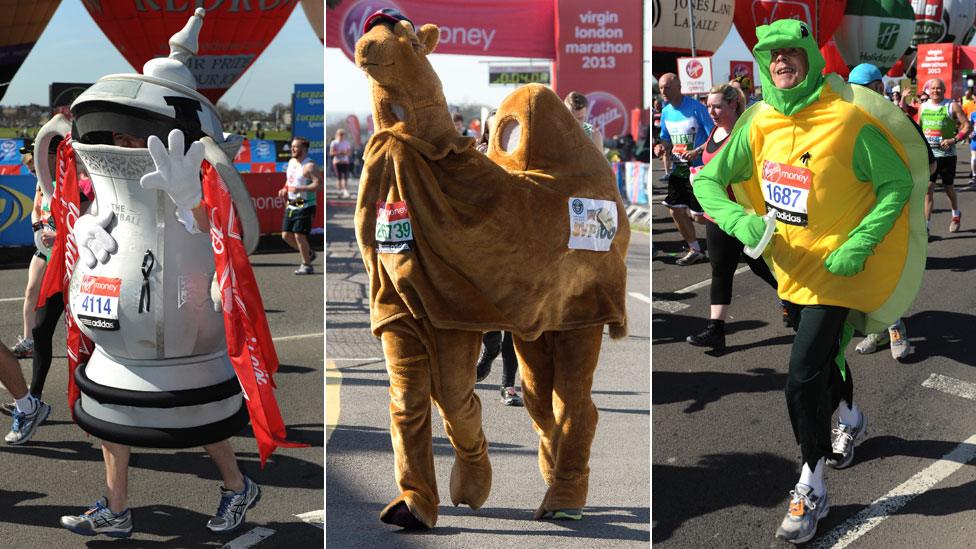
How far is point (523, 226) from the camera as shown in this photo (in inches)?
151

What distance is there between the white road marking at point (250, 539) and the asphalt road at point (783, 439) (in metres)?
1.74

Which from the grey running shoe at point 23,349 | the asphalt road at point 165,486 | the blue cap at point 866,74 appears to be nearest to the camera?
the asphalt road at point 165,486

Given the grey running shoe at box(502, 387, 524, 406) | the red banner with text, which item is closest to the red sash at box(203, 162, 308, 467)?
the grey running shoe at box(502, 387, 524, 406)

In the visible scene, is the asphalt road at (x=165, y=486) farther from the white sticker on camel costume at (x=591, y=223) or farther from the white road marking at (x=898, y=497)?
the white road marking at (x=898, y=497)

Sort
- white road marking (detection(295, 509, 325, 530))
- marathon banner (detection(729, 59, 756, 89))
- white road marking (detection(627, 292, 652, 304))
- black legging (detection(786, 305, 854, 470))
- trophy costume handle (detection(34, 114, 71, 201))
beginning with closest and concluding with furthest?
black legging (detection(786, 305, 854, 470)) → white road marking (detection(295, 509, 325, 530)) → trophy costume handle (detection(34, 114, 71, 201)) → white road marking (detection(627, 292, 652, 304)) → marathon banner (detection(729, 59, 756, 89))

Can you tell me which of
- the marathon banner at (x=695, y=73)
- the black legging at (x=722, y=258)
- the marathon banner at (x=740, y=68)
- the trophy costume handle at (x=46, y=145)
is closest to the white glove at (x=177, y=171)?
the trophy costume handle at (x=46, y=145)

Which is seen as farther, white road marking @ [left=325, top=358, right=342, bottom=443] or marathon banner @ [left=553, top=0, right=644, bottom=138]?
marathon banner @ [left=553, top=0, right=644, bottom=138]

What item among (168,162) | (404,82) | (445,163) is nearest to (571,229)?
(445,163)

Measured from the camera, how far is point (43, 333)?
19.3 ft

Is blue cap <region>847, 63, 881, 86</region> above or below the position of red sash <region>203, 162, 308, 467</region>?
above

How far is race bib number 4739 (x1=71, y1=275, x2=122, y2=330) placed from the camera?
418 cm

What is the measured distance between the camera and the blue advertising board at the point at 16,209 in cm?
1370

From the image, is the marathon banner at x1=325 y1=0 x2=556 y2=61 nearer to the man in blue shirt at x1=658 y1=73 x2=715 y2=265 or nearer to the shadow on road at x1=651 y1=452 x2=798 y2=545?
the man in blue shirt at x1=658 y1=73 x2=715 y2=265

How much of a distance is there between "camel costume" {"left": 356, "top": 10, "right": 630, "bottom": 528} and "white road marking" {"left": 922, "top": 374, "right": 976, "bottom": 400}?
2.99 metres
